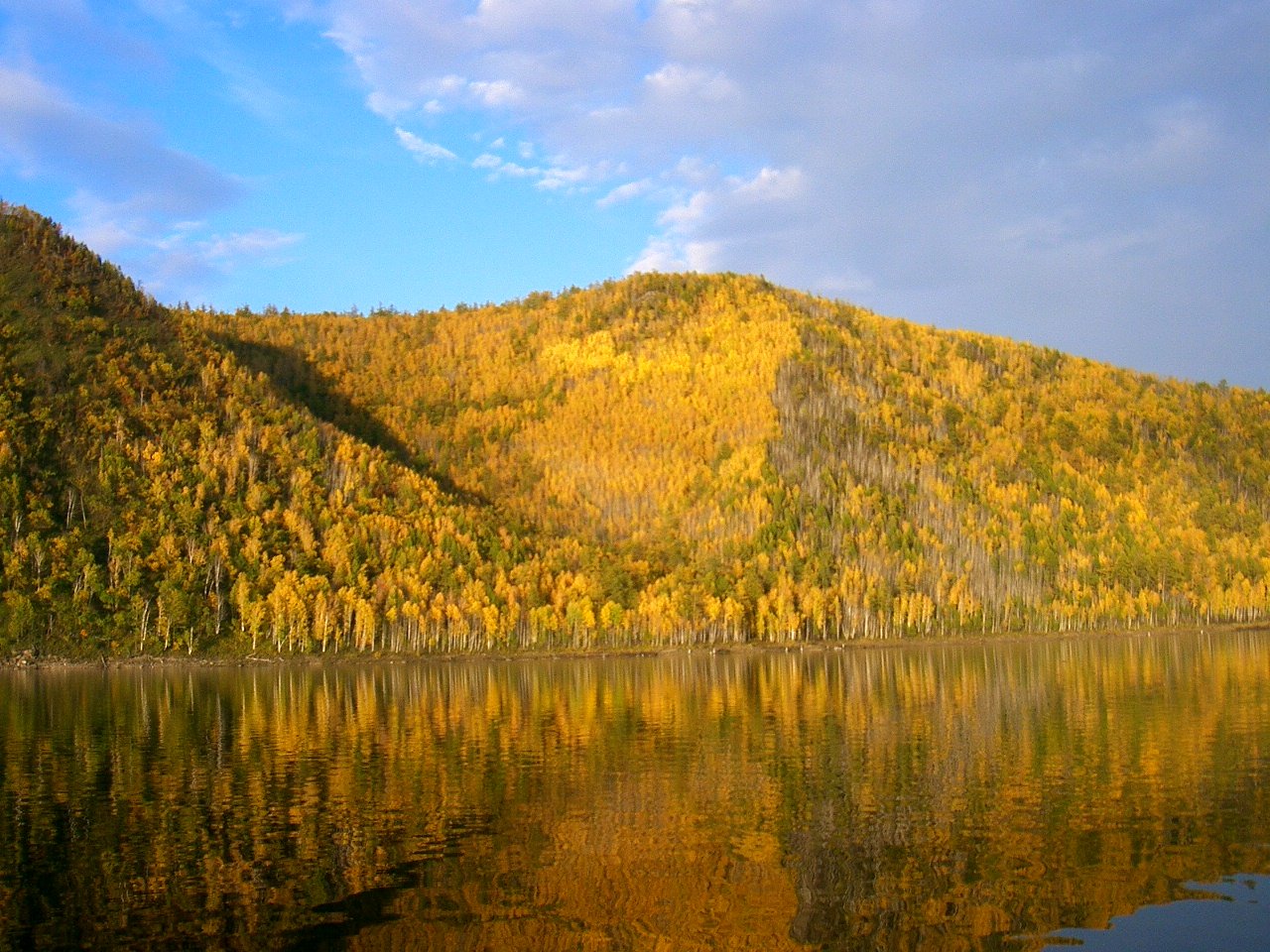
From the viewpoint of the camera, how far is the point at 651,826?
113 ft

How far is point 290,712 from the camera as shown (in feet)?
240

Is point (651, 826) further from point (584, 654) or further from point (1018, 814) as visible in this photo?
point (584, 654)

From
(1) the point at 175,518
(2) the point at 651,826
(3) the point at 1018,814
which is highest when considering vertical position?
(1) the point at 175,518

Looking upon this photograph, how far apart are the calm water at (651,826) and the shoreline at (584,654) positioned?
6757 cm

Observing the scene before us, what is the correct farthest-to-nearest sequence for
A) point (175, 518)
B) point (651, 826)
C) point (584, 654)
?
point (175, 518) → point (584, 654) → point (651, 826)

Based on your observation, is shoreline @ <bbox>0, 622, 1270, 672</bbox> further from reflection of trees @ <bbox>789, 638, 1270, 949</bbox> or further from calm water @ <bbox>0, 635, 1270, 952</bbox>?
reflection of trees @ <bbox>789, 638, 1270, 949</bbox>

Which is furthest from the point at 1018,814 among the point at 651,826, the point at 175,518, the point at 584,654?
the point at 175,518

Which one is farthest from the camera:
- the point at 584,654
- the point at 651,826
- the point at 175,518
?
the point at 175,518

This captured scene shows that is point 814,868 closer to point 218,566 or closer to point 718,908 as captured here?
point 718,908

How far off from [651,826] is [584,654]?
120 m

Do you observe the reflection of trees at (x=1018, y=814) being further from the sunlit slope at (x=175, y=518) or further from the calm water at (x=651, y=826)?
the sunlit slope at (x=175, y=518)

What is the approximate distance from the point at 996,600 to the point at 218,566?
127 meters

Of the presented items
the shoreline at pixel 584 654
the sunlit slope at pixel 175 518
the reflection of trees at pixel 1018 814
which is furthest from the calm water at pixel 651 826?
the sunlit slope at pixel 175 518

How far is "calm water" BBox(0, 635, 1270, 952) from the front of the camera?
25125 millimetres
